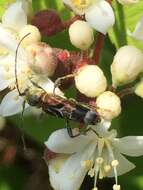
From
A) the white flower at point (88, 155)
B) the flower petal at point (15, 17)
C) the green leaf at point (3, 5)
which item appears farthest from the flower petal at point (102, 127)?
the green leaf at point (3, 5)

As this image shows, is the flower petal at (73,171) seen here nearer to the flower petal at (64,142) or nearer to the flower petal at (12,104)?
the flower petal at (64,142)

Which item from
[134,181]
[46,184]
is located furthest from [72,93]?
[46,184]

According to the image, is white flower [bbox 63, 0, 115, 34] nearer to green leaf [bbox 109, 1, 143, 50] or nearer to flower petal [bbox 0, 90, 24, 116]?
green leaf [bbox 109, 1, 143, 50]

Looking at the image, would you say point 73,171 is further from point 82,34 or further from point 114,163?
point 82,34

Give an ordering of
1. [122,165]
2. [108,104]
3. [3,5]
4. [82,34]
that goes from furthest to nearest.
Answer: [3,5] < [122,165] < [82,34] < [108,104]

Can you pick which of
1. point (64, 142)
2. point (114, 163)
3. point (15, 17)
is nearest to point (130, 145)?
point (114, 163)

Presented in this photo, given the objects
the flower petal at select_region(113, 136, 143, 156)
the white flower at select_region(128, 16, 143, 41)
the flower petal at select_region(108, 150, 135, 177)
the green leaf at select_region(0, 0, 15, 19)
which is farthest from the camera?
the green leaf at select_region(0, 0, 15, 19)

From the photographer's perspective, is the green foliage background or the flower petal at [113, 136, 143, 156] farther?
the green foliage background

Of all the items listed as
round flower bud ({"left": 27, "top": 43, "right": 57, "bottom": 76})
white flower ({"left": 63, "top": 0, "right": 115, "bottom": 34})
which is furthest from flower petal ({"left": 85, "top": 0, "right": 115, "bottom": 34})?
round flower bud ({"left": 27, "top": 43, "right": 57, "bottom": 76})
